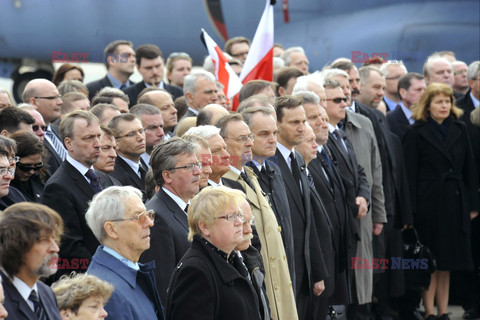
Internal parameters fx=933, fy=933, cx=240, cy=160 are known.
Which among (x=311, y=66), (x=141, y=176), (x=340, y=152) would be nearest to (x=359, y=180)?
(x=340, y=152)

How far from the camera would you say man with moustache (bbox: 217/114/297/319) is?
19.6 feet

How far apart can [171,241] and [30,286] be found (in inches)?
59.4

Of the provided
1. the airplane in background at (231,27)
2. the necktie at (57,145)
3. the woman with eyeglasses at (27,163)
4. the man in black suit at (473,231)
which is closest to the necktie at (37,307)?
the woman with eyeglasses at (27,163)

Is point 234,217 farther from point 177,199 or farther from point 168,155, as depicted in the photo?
point 168,155

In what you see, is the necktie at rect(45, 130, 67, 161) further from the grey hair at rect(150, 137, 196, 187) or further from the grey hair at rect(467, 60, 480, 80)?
the grey hair at rect(467, 60, 480, 80)

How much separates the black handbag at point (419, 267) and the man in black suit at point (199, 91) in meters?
2.46

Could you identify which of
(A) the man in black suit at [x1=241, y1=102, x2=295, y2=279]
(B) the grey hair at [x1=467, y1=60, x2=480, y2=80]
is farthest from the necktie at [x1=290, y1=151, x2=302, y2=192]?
(B) the grey hair at [x1=467, y1=60, x2=480, y2=80]

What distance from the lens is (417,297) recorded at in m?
9.53

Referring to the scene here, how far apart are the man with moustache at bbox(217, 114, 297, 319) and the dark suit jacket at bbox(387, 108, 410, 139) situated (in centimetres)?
393

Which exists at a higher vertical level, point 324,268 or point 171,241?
point 171,241

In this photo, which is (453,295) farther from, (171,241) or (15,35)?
(15,35)

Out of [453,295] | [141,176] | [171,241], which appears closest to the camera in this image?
[171,241]

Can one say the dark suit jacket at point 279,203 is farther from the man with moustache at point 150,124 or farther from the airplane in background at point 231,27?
the airplane in background at point 231,27

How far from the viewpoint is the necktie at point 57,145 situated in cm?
698
